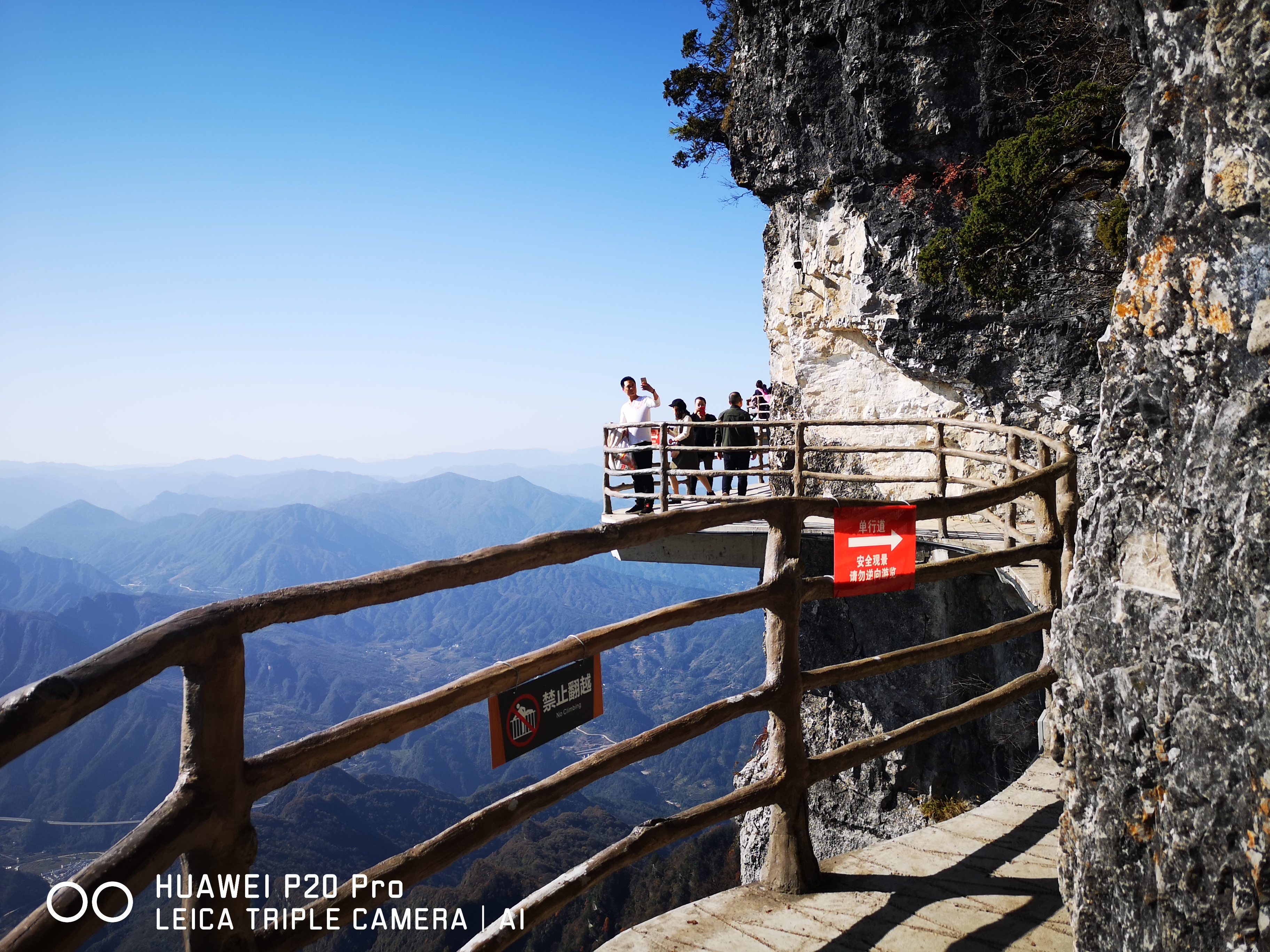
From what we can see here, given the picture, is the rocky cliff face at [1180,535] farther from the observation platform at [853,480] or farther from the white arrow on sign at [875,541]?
the observation platform at [853,480]

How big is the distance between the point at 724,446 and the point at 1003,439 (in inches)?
173

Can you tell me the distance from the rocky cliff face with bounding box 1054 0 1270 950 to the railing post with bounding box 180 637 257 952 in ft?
6.96

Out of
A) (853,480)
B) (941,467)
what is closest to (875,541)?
(853,480)

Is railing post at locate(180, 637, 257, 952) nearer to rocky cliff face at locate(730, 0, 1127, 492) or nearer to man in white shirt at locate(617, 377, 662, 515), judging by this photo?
man in white shirt at locate(617, 377, 662, 515)

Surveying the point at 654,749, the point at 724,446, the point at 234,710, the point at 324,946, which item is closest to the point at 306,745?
the point at 234,710

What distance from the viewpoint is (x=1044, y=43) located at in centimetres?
1188

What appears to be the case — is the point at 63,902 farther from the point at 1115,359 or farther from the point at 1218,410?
the point at 1115,359

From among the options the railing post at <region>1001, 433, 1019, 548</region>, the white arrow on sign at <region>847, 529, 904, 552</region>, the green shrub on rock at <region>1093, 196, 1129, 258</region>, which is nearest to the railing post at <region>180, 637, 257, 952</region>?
the white arrow on sign at <region>847, 529, 904, 552</region>

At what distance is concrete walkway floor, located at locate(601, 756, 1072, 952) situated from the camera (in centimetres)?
265

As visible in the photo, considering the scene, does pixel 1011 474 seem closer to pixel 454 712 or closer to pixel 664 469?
pixel 664 469

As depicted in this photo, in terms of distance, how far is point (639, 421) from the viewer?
11.1 meters

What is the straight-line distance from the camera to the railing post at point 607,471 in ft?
37.9

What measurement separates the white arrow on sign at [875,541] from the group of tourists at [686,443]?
6.32 metres

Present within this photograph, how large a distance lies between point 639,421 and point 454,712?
30.4ft
